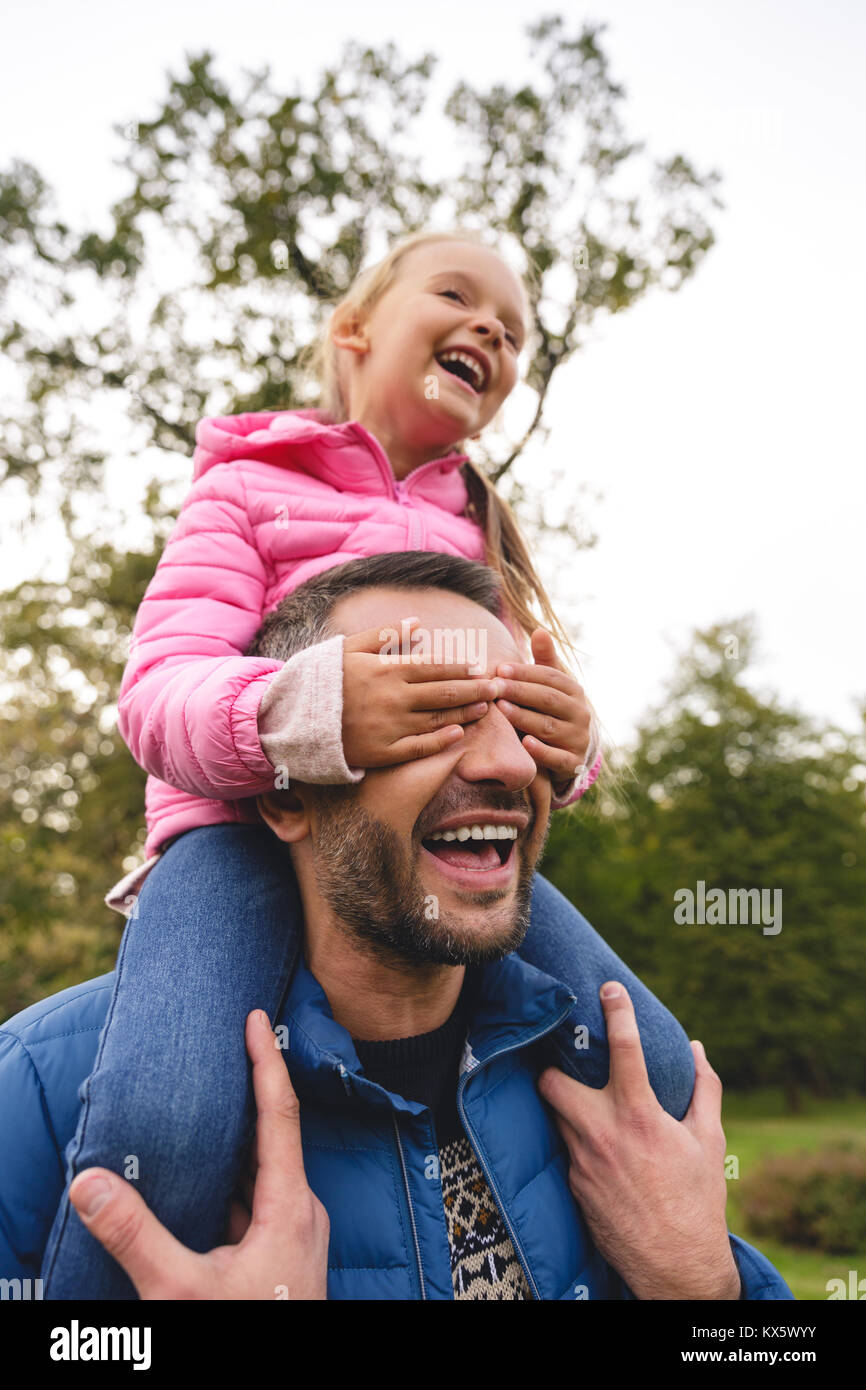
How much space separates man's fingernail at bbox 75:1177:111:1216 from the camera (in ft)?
4.91

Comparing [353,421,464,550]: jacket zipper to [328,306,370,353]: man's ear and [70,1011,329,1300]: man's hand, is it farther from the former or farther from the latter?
[70,1011,329,1300]: man's hand

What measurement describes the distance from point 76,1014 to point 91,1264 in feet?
1.87

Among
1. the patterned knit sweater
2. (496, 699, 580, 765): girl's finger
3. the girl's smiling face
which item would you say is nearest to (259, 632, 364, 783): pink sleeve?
(496, 699, 580, 765): girl's finger

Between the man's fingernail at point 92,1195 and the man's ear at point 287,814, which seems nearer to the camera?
the man's fingernail at point 92,1195

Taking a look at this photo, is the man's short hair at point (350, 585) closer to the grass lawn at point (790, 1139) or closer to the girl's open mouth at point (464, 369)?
the girl's open mouth at point (464, 369)

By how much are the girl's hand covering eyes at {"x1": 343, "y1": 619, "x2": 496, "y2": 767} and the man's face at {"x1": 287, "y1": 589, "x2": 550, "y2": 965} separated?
0.06 m

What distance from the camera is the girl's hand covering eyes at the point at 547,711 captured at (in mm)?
2027

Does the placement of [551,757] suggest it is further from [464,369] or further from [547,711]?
[464,369]

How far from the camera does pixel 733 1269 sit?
2031 mm

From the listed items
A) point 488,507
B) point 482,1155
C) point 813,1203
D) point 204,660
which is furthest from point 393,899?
point 813,1203

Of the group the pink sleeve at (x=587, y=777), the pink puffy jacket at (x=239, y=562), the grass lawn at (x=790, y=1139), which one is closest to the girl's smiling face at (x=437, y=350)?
the pink puffy jacket at (x=239, y=562)

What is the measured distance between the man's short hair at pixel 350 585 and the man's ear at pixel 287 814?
31cm

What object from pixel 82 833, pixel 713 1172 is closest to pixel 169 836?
pixel 713 1172

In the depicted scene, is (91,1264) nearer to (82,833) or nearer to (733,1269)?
(733,1269)
